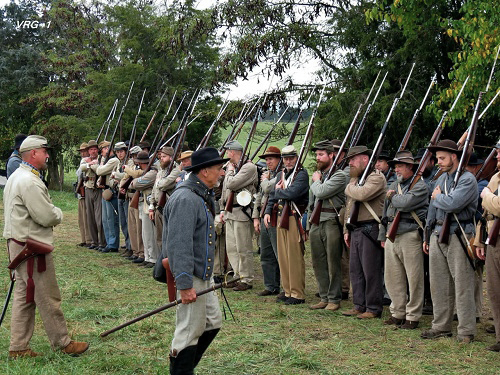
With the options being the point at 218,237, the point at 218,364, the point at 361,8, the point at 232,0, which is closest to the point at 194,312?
the point at 218,364

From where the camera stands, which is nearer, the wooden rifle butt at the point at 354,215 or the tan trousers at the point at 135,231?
the wooden rifle butt at the point at 354,215

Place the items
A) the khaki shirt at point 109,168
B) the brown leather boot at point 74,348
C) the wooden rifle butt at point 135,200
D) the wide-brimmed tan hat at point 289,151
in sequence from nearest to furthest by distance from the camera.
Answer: the brown leather boot at point 74,348
the wide-brimmed tan hat at point 289,151
the wooden rifle butt at point 135,200
the khaki shirt at point 109,168

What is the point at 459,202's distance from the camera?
22.4ft

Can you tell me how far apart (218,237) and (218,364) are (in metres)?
5.10

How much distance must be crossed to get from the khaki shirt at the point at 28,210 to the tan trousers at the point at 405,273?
154 inches

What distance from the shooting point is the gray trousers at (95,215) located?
14.4 meters

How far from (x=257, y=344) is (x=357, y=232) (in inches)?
85.9

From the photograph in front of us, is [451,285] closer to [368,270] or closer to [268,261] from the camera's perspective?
[368,270]

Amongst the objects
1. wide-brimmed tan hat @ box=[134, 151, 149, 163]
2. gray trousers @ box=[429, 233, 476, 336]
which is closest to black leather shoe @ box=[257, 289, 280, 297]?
gray trousers @ box=[429, 233, 476, 336]

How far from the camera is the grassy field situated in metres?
6.14

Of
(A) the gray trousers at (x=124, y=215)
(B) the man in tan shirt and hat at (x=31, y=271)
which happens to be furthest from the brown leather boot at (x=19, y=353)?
(A) the gray trousers at (x=124, y=215)

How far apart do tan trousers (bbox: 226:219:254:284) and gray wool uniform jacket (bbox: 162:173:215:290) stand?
16.2 ft

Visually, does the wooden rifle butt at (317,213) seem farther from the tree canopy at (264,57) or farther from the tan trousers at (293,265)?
the tree canopy at (264,57)

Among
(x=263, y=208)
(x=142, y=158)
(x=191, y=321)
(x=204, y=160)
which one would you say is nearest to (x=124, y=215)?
(x=142, y=158)
